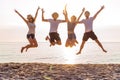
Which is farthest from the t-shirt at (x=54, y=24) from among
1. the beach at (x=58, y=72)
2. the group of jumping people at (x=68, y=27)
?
the beach at (x=58, y=72)

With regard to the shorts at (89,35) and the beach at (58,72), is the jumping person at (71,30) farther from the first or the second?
the beach at (58,72)

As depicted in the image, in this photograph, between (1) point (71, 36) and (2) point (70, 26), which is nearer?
(2) point (70, 26)

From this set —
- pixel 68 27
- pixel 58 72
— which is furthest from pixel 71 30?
pixel 58 72

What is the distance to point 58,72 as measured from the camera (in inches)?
1387

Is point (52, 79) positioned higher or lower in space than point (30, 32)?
lower

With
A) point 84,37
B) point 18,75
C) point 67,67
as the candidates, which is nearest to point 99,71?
point 67,67

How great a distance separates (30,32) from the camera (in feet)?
91.6

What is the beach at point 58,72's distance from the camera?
109 feet

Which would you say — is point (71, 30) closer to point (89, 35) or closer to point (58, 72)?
point (89, 35)

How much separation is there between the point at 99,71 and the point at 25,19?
9588 millimetres

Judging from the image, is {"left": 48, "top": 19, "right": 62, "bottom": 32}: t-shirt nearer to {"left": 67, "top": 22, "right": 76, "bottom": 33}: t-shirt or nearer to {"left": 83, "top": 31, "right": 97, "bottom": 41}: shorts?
{"left": 67, "top": 22, "right": 76, "bottom": 33}: t-shirt

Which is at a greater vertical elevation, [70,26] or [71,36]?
[70,26]

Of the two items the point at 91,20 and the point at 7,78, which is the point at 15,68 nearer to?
the point at 7,78

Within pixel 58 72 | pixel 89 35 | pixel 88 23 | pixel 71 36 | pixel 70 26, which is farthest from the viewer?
pixel 58 72
